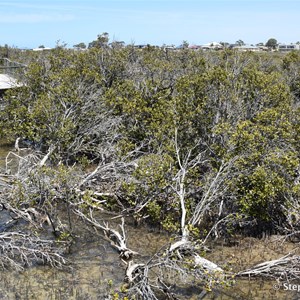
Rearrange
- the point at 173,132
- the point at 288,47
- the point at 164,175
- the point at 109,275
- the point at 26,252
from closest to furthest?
the point at 109,275, the point at 26,252, the point at 164,175, the point at 173,132, the point at 288,47

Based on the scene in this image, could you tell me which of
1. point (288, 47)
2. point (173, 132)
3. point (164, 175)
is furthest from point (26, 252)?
point (288, 47)

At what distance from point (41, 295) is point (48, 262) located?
4.16ft

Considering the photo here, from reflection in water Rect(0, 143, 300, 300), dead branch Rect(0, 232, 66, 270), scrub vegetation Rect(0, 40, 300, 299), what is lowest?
reflection in water Rect(0, 143, 300, 300)

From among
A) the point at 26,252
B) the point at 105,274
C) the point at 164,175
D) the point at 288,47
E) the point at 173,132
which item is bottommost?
the point at 105,274

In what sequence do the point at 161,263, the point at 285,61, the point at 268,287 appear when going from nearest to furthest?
the point at 161,263, the point at 268,287, the point at 285,61

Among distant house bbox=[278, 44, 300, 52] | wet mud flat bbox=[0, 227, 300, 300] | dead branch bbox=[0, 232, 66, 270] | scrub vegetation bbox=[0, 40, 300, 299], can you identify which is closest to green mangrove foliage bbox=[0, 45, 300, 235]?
scrub vegetation bbox=[0, 40, 300, 299]

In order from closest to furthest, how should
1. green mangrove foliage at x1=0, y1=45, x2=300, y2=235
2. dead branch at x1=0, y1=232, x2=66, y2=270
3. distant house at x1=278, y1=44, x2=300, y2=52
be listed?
dead branch at x1=0, y1=232, x2=66, y2=270 → green mangrove foliage at x1=0, y1=45, x2=300, y2=235 → distant house at x1=278, y1=44, x2=300, y2=52

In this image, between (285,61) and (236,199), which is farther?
(285,61)

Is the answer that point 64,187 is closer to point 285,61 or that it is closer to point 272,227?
point 272,227

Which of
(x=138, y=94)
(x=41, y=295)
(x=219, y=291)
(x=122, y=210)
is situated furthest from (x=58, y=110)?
(x=219, y=291)

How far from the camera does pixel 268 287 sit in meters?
9.02

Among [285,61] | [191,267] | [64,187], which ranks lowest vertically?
[191,267]

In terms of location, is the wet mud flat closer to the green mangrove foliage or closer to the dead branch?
the dead branch

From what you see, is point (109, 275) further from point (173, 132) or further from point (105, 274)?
point (173, 132)
